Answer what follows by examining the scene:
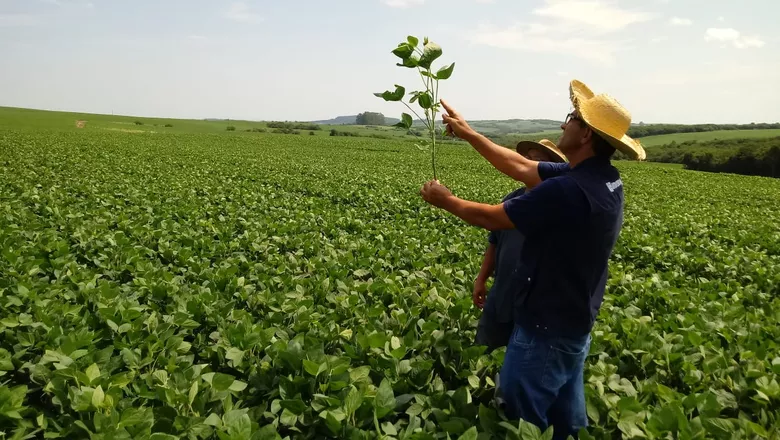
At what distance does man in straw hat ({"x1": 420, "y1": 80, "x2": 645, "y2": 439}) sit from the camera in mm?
2242

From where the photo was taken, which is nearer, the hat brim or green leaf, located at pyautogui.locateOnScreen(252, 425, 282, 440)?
green leaf, located at pyautogui.locateOnScreen(252, 425, 282, 440)

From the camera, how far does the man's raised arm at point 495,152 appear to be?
10.2 ft

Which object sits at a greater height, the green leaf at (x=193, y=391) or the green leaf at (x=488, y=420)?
the green leaf at (x=193, y=391)

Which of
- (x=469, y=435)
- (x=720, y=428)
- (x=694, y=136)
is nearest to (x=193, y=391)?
(x=469, y=435)

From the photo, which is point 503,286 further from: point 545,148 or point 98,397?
point 98,397

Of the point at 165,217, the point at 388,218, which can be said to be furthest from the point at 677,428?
the point at 388,218

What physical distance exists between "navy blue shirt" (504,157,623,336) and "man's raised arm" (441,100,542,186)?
32.3 inches

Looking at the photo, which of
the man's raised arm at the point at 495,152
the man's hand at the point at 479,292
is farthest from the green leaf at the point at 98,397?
the man's hand at the point at 479,292

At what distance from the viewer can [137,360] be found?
2.80m

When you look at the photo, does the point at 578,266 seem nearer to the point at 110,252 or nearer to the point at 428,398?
the point at 428,398

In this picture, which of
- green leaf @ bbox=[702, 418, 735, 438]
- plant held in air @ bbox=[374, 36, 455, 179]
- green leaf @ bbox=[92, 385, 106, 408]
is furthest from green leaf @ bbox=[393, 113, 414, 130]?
green leaf @ bbox=[702, 418, 735, 438]

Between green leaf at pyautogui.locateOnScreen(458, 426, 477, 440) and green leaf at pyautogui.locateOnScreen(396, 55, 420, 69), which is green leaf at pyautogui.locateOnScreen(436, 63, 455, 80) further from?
green leaf at pyautogui.locateOnScreen(458, 426, 477, 440)

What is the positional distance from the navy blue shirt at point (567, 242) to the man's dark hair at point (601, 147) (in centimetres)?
4

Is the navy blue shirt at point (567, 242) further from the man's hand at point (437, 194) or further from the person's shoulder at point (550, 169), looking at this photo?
the person's shoulder at point (550, 169)
